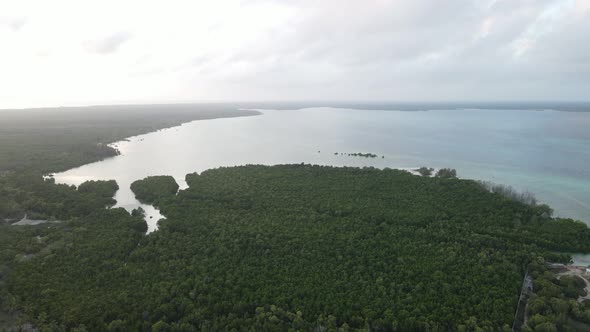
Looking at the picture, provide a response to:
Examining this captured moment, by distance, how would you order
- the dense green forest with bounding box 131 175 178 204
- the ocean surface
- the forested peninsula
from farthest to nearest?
1. the ocean surface
2. the dense green forest with bounding box 131 175 178 204
3. the forested peninsula

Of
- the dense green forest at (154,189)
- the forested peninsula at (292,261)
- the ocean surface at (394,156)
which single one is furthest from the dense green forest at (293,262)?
the ocean surface at (394,156)

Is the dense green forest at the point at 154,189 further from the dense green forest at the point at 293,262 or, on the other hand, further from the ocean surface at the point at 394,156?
the dense green forest at the point at 293,262

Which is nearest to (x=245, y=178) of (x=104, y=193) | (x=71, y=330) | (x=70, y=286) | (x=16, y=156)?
(x=104, y=193)

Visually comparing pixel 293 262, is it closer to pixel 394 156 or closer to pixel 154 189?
pixel 154 189

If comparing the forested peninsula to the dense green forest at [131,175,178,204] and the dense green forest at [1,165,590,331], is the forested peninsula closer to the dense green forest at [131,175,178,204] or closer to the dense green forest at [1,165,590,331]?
the dense green forest at [1,165,590,331]

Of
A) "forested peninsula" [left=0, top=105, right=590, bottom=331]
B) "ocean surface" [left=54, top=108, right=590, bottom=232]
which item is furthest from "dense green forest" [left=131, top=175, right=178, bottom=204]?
"ocean surface" [left=54, top=108, right=590, bottom=232]

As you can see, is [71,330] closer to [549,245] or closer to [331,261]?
[331,261]

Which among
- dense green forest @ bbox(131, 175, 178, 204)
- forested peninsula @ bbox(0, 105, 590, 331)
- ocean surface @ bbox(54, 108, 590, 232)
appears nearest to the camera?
forested peninsula @ bbox(0, 105, 590, 331)
